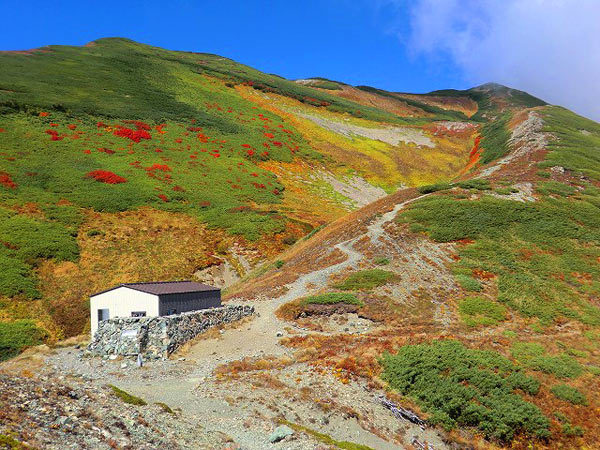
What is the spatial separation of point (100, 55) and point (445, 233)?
12614 cm

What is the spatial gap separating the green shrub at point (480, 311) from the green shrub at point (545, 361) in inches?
185

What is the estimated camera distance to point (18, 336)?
31656 mm

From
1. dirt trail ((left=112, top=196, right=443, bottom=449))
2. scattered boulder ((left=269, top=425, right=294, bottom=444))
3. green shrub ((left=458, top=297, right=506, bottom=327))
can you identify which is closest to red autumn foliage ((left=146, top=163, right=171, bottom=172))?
dirt trail ((left=112, top=196, right=443, bottom=449))

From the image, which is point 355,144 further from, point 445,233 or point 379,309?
point 379,309

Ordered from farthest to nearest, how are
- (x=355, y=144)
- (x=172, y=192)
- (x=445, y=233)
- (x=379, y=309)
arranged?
(x=355, y=144)
(x=172, y=192)
(x=445, y=233)
(x=379, y=309)

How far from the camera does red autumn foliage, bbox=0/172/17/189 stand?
2088 inches

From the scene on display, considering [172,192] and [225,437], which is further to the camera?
[172,192]

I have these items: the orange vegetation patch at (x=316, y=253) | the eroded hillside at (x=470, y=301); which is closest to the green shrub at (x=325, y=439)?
the eroded hillside at (x=470, y=301)

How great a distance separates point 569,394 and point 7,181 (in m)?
59.2

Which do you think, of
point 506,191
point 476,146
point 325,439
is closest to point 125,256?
point 325,439

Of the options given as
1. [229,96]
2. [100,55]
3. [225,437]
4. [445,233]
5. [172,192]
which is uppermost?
[100,55]

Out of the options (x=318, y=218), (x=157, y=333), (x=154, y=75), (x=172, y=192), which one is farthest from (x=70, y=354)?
(x=154, y=75)

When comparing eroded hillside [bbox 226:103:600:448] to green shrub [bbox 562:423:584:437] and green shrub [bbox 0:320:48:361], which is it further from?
green shrub [bbox 0:320:48:361]

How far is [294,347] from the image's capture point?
2623 centimetres
